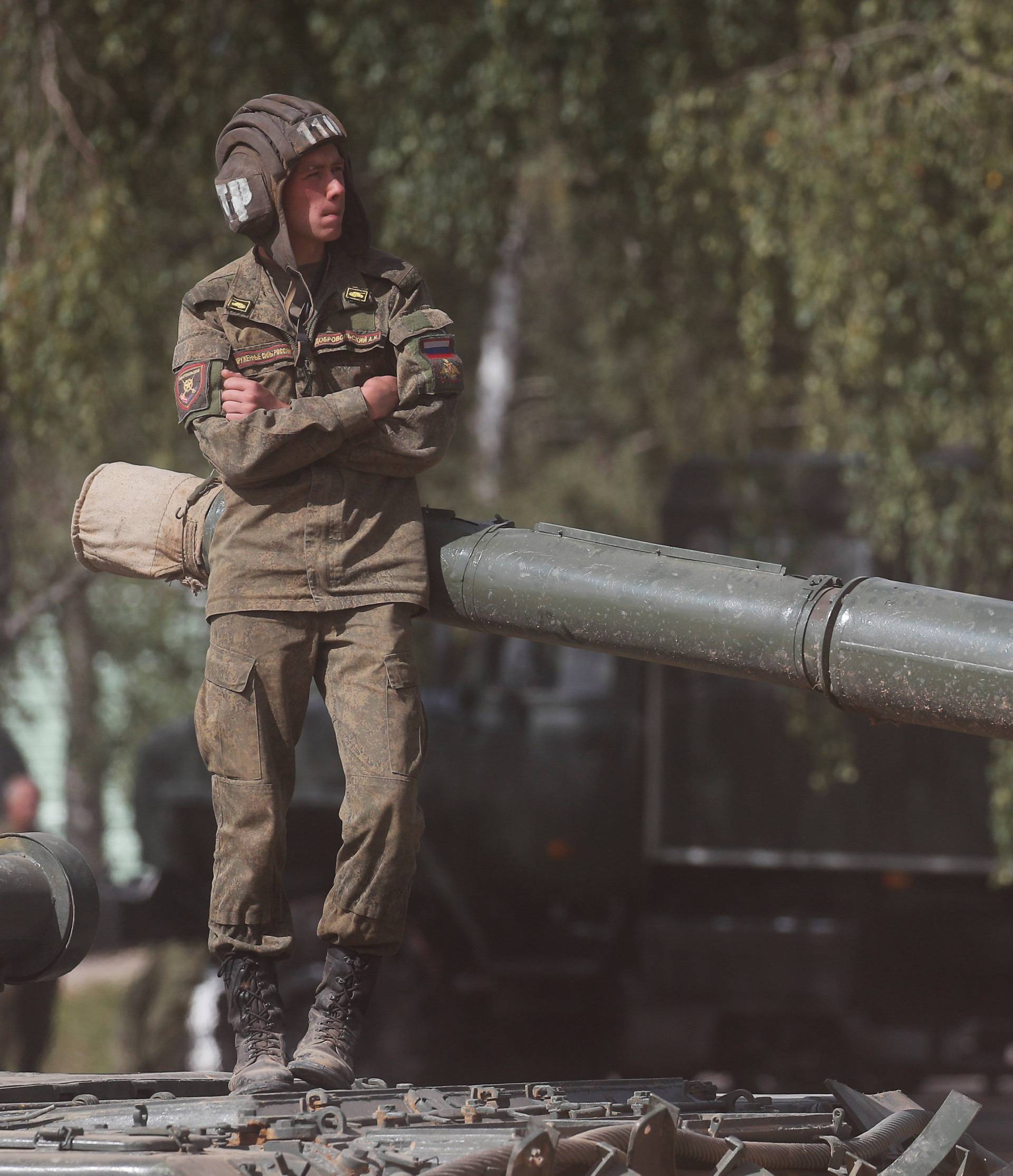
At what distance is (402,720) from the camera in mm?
3590

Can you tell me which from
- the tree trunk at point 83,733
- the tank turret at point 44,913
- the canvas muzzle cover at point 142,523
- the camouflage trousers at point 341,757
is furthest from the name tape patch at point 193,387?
the tree trunk at point 83,733

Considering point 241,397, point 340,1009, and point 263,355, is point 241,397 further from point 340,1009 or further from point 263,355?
point 340,1009

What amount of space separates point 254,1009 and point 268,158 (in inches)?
73.6

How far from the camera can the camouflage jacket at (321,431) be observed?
3561 millimetres

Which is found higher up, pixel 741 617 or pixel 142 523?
pixel 142 523

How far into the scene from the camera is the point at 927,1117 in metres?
3.56

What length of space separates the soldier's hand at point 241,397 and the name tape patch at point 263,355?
7 cm

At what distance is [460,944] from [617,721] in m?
1.68

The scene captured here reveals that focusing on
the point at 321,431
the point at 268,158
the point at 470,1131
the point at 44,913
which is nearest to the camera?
the point at 470,1131

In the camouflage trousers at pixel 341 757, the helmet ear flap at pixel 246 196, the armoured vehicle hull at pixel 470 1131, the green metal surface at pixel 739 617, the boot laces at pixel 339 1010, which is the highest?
the helmet ear flap at pixel 246 196

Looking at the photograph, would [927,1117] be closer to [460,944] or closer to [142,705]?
[460,944]

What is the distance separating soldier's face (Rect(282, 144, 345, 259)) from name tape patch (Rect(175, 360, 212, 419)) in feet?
1.21

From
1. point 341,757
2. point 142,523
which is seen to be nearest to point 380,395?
point 142,523

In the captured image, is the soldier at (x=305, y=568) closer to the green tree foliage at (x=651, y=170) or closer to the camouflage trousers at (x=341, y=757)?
the camouflage trousers at (x=341, y=757)
